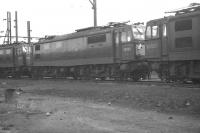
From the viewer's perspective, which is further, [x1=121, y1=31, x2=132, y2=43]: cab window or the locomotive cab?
[x1=121, y1=31, x2=132, y2=43]: cab window

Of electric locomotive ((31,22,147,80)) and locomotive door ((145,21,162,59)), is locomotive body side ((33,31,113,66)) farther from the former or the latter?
locomotive door ((145,21,162,59))

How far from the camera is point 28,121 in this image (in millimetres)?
8445

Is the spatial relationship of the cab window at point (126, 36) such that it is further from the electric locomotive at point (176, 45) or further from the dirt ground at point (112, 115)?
the dirt ground at point (112, 115)

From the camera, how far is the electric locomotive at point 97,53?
19.5 meters

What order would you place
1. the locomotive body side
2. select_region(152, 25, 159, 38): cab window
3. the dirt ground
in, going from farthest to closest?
the locomotive body side, select_region(152, 25, 159, 38): cab window, the dirt ground

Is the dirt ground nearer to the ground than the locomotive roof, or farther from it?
nearer to the ground

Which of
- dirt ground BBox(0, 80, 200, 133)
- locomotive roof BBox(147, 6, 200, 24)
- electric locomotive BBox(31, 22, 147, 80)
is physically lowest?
dirt ground BBox(0, 80, 200, 133)

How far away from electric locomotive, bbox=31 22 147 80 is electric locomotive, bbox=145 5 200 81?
5.45 ft

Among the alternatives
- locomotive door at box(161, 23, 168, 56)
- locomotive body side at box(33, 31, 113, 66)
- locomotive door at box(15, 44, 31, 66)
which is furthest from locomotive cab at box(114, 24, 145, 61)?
locomotive door at box(15, 44, 31, 66)

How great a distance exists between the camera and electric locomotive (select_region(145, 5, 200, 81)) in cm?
1520

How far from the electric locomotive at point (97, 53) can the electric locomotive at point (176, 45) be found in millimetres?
1662

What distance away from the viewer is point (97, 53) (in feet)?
71.8

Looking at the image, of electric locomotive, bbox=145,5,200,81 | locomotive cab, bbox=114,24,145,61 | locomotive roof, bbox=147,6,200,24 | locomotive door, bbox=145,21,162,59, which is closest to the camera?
locomotive roof, bbox=147,6,200,24

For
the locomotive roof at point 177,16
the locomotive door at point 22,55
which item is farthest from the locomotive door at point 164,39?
the locomotive door at point 22,55
